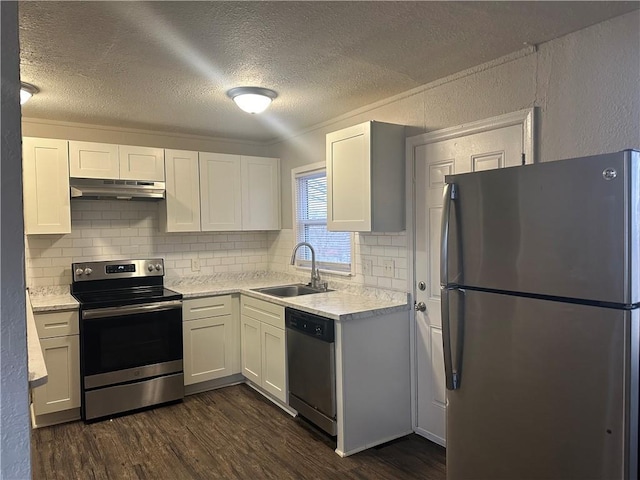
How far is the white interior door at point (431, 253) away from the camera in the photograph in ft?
8.88

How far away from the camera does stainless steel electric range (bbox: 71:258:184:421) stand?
326 centimetres

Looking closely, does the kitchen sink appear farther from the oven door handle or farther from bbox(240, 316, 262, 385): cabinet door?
the oven door handle

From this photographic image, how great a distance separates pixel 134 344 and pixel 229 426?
38.9 inches

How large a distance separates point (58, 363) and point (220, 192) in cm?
194

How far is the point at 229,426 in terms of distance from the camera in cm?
318

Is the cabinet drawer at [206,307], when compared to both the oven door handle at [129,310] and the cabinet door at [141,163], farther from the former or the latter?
the cabinet door at [141,163]

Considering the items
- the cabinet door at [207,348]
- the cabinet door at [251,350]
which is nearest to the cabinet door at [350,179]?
the cabinet door at [251,350]

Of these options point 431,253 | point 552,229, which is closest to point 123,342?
point 431,253

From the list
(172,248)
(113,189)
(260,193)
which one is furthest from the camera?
(260,193)

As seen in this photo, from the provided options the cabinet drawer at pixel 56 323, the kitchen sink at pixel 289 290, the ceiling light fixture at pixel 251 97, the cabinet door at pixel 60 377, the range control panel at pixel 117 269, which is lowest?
the cabinet door at pixel 60 377

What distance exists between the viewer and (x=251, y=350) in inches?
149

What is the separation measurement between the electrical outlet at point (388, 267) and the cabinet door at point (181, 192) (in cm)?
183

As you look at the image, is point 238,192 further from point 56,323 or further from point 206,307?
point 56,323

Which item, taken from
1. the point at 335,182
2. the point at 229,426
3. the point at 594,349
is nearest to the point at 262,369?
the point at 229,426
